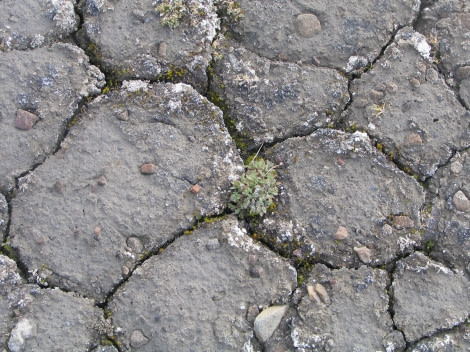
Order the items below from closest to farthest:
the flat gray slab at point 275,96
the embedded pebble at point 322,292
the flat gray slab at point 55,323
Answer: the flat gray slab at point 55,323, the embedded pebble at point 322,292, the flat gray slab at point 275,96

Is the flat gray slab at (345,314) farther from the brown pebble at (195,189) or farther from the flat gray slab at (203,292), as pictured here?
the brown pebble at (195,189)

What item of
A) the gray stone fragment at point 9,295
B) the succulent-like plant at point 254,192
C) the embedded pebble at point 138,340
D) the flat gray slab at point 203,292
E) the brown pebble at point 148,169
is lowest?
the gray stone fragment at point 9,295

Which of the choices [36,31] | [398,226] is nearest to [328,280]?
[398,226]

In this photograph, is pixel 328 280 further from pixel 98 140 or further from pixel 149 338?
pixel 98 140

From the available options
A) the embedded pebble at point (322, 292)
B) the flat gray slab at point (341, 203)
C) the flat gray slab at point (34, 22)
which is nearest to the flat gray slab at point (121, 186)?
the flat gray slab at point (341, 203)

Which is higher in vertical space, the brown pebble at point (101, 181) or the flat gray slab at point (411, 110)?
the flat gray slab at point (411, 110)

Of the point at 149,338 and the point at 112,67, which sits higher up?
the point at 112,67

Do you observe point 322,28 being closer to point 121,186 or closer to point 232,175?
point 232,175

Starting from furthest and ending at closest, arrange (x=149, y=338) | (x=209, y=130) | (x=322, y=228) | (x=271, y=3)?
1. (x=271, y=3)
2. (x=209, y=130)
3. (x=322, y=228)
4. (x=149, y=338)
